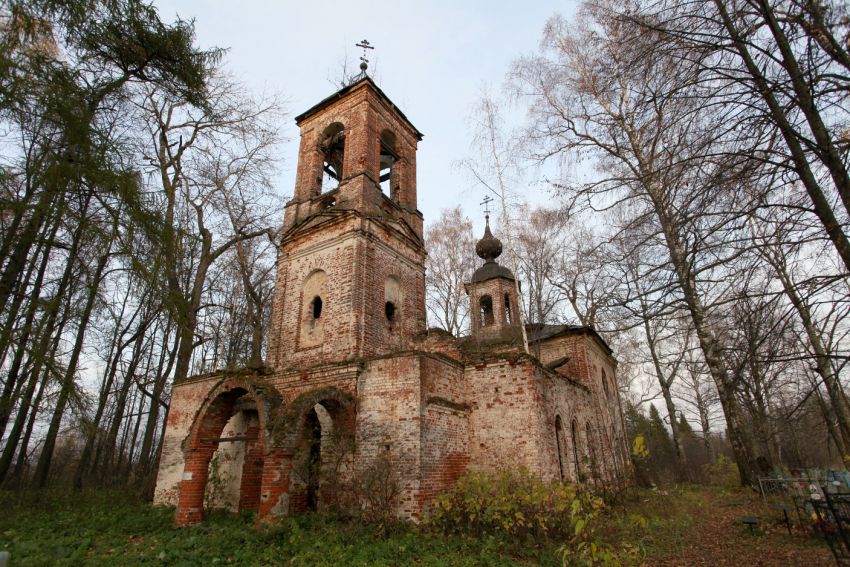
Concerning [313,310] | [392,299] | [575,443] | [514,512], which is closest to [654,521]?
[575,443]

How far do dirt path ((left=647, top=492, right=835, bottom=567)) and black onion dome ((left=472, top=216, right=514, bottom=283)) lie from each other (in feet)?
31.7

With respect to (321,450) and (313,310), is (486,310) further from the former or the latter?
(321,450)

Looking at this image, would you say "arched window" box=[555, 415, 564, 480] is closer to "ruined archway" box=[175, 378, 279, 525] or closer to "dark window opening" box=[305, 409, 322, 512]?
"dark window opening" box=[305, 409, 322, 512]

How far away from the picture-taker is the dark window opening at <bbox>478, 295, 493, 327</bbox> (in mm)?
17000

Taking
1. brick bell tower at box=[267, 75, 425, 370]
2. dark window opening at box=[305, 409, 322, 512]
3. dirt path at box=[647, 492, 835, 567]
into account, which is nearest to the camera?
dirt path at box=[647, 492, 835, 567]

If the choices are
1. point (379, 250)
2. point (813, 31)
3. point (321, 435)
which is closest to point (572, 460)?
point (321, 435)

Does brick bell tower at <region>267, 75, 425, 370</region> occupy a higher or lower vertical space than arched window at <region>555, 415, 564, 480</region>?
higher

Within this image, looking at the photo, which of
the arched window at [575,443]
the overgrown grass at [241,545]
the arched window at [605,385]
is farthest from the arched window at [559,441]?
the arched window at [605,385]

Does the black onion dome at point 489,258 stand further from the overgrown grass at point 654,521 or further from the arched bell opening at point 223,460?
the arched bell opening at point 223,460

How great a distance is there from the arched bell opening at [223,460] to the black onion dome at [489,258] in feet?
32.0

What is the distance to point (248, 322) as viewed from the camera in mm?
19688

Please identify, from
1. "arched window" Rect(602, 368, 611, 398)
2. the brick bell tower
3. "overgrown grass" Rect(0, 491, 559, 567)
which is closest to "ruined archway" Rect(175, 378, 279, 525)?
"overgrown grass" Rect(0, 491, 559, 567)

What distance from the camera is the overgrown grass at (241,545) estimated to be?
6.45m

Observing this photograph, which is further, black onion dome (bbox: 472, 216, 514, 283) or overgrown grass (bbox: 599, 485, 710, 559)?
black onion dome (bbox: 472, 216, 514, 283)
